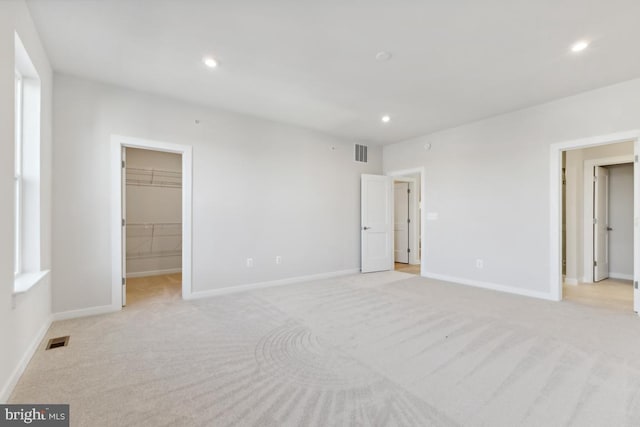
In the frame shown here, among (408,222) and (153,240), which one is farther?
(408,222)

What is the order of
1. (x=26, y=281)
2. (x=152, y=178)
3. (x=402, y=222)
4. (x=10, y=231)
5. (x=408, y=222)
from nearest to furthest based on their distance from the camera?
(x=10, y=231) < (x=26, y=281) < (x=152, y=178) < (x=408, y=222) < (x=402, y=222)

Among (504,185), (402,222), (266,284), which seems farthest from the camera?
(402,222)

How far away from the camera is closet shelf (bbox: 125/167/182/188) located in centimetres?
554

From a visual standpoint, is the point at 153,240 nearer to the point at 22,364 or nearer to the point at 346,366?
the point at 22,364

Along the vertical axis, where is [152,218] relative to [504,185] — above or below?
below

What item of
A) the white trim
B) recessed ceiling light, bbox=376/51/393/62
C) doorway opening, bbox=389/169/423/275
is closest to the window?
recessed ceiling light, bbox=376/51/393/62

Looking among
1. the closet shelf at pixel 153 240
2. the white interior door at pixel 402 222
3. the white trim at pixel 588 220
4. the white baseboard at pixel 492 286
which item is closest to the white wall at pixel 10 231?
the closet shelf at pixel 153 240

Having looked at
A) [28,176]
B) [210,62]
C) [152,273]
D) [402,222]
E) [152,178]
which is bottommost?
[152,273]

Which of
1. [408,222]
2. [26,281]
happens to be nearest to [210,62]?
[26,281]

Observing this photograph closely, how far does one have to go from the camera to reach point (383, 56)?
2793 millimetres

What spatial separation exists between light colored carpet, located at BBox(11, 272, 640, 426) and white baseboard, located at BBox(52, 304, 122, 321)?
138 millimetres

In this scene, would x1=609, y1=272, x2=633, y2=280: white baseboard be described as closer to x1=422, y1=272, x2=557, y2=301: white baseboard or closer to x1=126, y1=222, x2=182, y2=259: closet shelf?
x1=422, y1=272, x2=557, y2=301: white baseboard

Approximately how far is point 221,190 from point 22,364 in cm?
268

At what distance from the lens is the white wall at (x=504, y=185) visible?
3.62 m
